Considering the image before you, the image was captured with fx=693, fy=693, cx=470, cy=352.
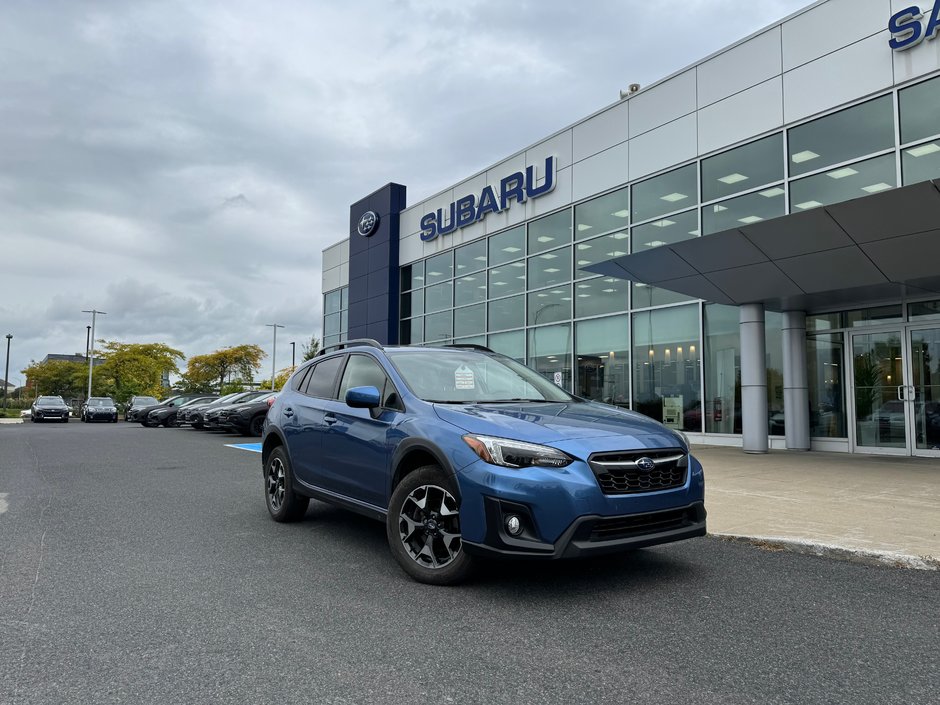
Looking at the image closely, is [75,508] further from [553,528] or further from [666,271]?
[666,271]

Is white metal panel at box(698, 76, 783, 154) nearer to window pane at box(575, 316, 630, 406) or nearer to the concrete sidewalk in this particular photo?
window pane at box(575, 316, 630, 406)

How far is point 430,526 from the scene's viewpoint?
14.6 ft

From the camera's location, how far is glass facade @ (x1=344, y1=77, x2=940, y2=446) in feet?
41.2

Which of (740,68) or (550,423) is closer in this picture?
(550,423)

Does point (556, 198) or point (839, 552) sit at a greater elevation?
point (556, 198)

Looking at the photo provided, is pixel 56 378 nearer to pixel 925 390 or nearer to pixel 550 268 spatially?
pixel 550 268

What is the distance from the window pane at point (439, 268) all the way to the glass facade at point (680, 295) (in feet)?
3.56

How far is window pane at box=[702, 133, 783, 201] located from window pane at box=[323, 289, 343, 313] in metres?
20.4

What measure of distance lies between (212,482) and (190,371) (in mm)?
76035

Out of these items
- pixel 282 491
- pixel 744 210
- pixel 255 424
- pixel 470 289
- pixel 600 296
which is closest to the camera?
pixel 282 491

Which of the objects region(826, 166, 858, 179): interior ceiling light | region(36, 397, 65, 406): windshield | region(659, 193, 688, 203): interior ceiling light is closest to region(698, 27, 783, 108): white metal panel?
Answer: region(659, 193, 688, 203): interior ceiling light

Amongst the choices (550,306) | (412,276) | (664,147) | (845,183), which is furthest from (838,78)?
(412,276)

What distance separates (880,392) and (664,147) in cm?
725

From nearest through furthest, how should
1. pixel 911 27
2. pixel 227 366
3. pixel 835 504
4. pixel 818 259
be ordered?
pixel 835 504, pixel 818 259, pixel 911 27, pixel 227 366
